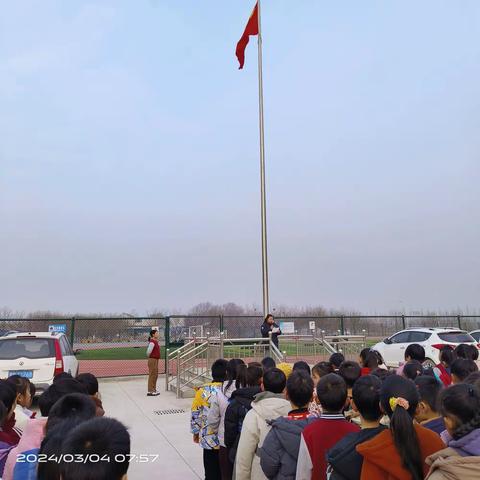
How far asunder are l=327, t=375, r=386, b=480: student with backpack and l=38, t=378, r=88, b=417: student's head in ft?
6.09

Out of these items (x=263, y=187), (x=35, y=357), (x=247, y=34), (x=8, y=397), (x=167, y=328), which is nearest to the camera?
(x=8, y=397)

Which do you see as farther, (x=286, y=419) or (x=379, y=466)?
(x=286, y=419)

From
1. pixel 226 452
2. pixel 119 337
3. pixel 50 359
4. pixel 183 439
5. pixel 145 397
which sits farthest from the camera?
pixel 119 337

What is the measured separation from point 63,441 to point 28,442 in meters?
0.58

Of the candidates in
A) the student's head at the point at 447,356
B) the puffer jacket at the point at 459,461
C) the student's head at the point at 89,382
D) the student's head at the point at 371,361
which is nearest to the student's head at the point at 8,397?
the student's head at the point at 89,382

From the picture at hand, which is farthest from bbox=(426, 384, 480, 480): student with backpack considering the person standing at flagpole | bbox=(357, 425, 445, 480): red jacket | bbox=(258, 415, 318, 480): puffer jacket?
the person standing at flagpole

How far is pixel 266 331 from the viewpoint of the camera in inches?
436

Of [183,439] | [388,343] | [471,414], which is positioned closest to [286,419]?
[471,414]

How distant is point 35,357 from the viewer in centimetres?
834

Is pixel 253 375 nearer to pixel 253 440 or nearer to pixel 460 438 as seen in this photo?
pixel 253 440

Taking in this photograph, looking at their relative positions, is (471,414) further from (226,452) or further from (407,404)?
(226,452)

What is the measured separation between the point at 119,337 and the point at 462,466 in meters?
17.4

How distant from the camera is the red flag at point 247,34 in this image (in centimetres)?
1530

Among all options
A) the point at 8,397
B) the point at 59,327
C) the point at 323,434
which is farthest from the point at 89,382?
the point at 59,327
